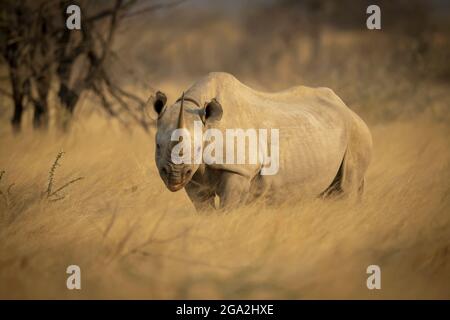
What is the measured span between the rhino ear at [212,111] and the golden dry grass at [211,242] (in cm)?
71

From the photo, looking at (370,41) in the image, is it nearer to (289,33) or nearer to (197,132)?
(289,33)

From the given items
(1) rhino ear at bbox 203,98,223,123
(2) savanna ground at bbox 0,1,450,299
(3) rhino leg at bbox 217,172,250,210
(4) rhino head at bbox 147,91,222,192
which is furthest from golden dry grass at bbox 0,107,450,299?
(1) rhino ear at bbox 203,98,223,123

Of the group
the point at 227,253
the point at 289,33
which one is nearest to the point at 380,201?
the point at 227,253

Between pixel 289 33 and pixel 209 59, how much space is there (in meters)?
3.70

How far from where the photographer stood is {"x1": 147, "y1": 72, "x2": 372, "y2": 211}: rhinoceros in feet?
17.4

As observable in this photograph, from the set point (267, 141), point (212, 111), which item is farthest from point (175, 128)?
point (267, 141)

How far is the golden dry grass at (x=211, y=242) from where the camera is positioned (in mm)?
4691

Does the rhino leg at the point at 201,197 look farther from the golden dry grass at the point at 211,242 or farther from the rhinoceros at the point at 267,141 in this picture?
the golden dry grass at the point at 211,242

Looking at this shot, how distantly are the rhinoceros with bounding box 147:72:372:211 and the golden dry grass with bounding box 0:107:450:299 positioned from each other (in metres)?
0.18

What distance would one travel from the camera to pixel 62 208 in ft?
19.8

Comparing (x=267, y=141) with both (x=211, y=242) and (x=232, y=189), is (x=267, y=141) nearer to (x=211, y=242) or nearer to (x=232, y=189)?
(x=232, y=189)

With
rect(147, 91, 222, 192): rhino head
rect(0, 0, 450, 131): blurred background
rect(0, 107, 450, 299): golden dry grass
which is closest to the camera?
rect(0, 107, 450, 299): golden dry grass

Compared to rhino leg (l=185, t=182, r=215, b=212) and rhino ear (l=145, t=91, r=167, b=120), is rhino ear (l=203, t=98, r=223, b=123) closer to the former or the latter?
rhino ear (l=145, t=91, r=167, b=120)

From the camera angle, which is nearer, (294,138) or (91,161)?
(294,138)
